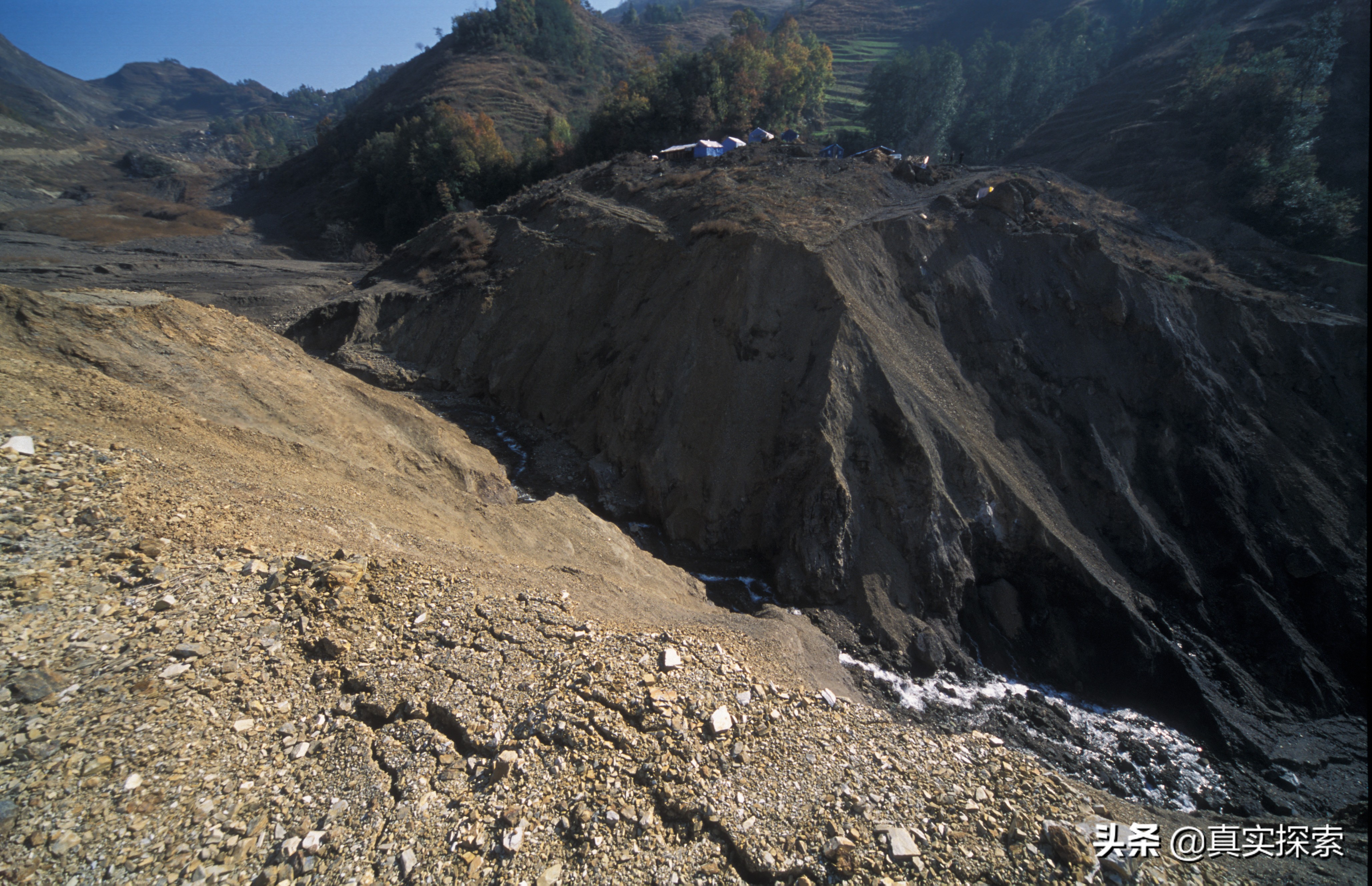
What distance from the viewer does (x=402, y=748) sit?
6547 mm

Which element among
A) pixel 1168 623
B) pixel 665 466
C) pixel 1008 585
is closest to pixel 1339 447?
pixel 1168 623

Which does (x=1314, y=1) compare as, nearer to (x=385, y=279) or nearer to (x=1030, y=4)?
(x=1030, y=4)

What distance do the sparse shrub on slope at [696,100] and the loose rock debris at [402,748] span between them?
112 feet

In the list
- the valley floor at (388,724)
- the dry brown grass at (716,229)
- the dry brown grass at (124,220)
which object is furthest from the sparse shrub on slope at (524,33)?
the valley floor at (388,724)

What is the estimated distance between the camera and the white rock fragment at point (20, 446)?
8016 mm

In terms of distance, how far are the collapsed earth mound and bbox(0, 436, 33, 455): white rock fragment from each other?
11.0m

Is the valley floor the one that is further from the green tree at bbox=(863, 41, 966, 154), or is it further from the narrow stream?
the green tree at bbox=(863, 41, 966, 154)

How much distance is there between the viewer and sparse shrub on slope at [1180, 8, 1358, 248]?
2388cm

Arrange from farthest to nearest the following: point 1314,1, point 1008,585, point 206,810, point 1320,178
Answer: point 1314,1 → point 1320,178 → point 1008,585 → point 206,810

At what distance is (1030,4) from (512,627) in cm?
10843

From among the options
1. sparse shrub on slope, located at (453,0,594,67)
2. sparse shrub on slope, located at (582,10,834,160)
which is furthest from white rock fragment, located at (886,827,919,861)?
sparse shrub on slope, located at (453,0,594,67)

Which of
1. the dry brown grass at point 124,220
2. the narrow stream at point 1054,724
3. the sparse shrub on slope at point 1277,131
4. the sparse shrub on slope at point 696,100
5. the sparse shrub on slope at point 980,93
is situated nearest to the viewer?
the narrow stream at point 1054,724

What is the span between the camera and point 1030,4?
77.7 m

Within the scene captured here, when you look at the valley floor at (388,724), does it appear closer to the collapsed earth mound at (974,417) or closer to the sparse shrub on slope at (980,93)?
the collapsed earth mound at (974,417)
